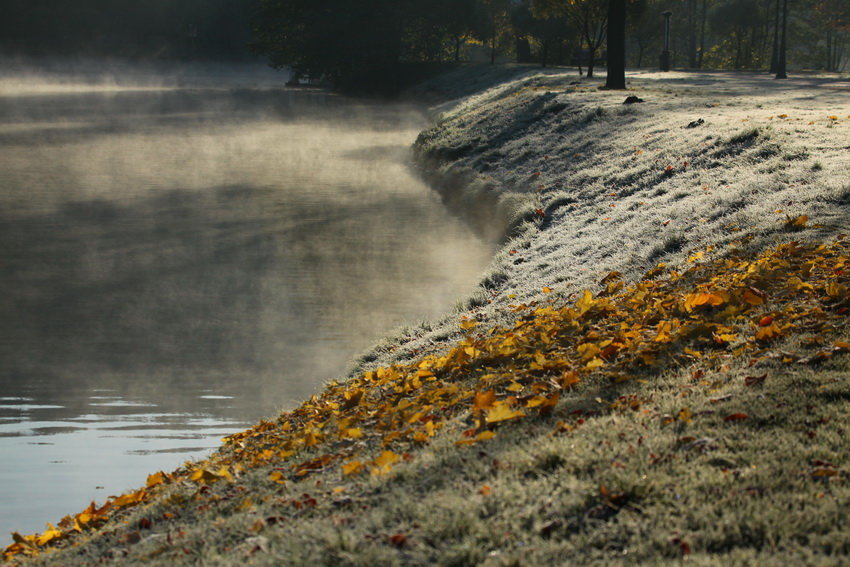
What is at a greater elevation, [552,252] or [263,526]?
[263,526]

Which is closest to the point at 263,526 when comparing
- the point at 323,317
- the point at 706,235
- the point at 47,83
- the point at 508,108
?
the point at 706,235

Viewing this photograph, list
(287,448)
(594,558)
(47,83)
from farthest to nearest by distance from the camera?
(47,83) < (287,448) < (594,558)

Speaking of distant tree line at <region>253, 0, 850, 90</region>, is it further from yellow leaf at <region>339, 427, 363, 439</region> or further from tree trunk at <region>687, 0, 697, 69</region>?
yellow leaf at <region>339, 427, 363, 439</region>

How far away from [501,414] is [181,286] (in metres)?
10.3

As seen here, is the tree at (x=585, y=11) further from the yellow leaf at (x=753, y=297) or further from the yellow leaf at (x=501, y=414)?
the yellow leaf at (x=501, y=414)

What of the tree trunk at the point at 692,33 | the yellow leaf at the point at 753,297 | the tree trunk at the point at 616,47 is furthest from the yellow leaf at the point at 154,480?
the tree trunk at the point at 692,33

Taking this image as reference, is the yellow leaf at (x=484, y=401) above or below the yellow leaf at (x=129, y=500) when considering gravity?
above

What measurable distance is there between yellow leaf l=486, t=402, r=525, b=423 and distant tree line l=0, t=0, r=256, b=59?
113 metres

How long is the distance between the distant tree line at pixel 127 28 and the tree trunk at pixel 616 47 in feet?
289

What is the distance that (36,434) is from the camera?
27.0 ft

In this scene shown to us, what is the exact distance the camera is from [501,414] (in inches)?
189

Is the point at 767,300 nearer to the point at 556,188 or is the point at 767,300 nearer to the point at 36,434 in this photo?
the point at 36,434

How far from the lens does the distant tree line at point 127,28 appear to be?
11212cm

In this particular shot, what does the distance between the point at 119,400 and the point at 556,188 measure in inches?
398
